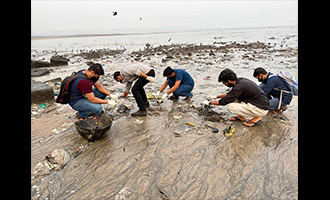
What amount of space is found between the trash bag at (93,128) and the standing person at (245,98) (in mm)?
2405


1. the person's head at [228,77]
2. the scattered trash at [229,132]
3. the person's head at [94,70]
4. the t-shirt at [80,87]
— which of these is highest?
the person's head at [94,70]

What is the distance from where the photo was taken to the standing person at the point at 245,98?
358 cm

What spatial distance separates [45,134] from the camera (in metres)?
3.82

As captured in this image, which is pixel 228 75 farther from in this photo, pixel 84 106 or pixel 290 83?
pixel 84 106

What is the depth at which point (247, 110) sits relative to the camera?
3844 millimetres

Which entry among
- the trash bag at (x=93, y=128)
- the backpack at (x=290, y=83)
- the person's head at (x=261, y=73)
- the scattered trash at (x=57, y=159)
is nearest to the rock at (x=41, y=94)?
the trash bag at (x=93, y=128)

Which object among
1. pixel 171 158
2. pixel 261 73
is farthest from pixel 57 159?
pixel 261 73

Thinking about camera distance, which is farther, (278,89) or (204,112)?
(204,112)

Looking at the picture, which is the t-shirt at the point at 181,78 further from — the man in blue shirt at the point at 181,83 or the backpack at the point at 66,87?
the backpack at the point at 66,87

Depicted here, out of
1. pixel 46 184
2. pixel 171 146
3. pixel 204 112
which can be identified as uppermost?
pixel 204 112

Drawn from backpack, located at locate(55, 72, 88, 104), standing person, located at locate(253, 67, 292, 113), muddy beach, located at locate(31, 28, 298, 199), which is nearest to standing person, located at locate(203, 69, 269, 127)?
muddy beach, located at locate(31, 28, 298, 199)
